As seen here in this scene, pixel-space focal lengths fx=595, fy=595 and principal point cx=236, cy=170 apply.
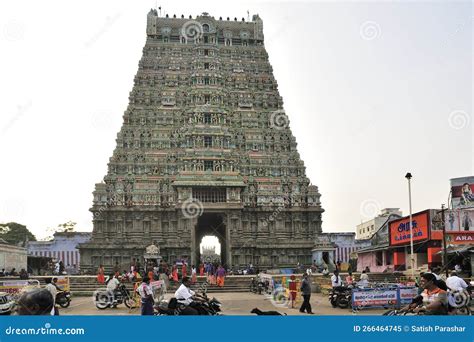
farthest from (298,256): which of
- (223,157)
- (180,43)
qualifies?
(180,43)

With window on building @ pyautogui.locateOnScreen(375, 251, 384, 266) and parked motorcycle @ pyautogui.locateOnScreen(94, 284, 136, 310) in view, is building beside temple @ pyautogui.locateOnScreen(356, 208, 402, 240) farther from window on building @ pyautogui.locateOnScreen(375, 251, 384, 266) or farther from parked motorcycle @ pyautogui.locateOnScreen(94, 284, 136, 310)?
parked motorcycle @ pyautogui.locateOnScreen(94, 284, 136, 310)

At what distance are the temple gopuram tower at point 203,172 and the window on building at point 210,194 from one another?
10 centimetres

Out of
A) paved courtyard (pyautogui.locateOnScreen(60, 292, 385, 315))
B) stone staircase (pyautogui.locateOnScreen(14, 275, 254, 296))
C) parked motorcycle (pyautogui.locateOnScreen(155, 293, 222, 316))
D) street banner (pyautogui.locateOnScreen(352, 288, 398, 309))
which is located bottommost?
stone staircase (pyautogui.locateOnScreen(14, 275, 254, 296))

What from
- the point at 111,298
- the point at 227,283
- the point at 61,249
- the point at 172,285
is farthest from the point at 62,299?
the point at 61,249

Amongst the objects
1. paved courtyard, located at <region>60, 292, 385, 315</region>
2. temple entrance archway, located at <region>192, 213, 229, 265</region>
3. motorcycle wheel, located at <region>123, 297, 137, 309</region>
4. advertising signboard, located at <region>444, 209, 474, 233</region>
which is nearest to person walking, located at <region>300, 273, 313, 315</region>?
paved courtyard, located at <region>60, 292, 385, 315</region>

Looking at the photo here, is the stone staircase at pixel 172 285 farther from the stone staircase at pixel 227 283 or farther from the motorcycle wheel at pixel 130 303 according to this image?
the motorcycle wheel at pixel 130 303

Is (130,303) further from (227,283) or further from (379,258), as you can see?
(379,258)

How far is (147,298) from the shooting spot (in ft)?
54.3

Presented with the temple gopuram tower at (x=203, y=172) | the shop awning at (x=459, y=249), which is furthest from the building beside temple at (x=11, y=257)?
the shop awning at (x=459, y=249)

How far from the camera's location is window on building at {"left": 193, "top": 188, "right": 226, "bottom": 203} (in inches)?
2314

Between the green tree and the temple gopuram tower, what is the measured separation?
3888 centimetres

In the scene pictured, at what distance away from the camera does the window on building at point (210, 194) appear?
58781 millimetres
